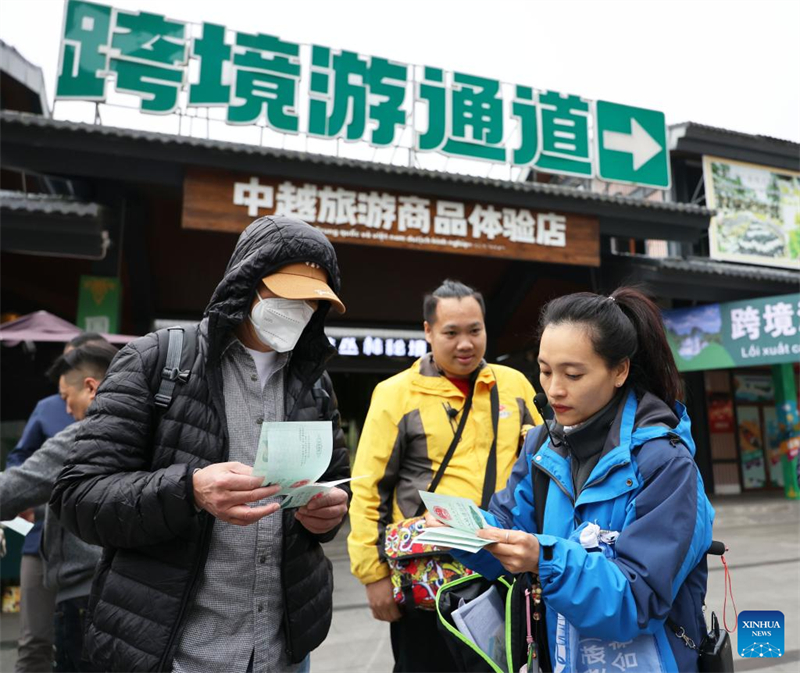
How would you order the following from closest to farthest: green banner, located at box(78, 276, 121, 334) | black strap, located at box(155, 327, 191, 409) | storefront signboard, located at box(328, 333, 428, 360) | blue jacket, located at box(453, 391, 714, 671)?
blue jacket, located at box(453, 391, 714, 671)
black strap, located at box(155, 327, 191, 409)
green banner, located at box(78, 276, 121, 334)
storefront signboard, located at box(328, 333, 428, 360)

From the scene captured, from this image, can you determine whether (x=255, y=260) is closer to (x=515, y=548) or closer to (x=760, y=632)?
(x=515, y=548)

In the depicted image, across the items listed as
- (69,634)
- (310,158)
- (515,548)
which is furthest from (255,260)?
(310,158)

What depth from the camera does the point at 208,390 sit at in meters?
1.52

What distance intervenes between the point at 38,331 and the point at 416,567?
4.30m

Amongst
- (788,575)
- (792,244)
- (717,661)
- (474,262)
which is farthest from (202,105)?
(792,244)

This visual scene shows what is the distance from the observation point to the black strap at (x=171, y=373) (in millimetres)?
1446

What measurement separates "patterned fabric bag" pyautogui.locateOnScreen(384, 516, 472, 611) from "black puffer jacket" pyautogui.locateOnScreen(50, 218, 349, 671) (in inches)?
27.5

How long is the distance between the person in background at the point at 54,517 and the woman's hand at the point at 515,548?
1.98 meters

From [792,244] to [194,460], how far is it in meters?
13.0

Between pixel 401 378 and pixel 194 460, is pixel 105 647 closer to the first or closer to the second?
pixel 194 460

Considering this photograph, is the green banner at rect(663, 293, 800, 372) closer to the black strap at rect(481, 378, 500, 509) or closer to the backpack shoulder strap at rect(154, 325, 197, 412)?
the black strap at rect(481, 378, 500, 509)

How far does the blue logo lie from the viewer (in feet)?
4.97

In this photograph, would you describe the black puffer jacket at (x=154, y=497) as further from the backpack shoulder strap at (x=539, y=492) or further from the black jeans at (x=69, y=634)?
the black jeans at (x=69, y=634)

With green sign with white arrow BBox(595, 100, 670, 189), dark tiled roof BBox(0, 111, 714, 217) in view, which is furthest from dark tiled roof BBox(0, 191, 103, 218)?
green sign with white arrow BBox(595, 100, 670, 189)
